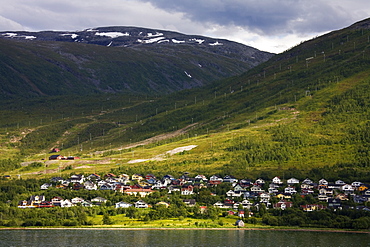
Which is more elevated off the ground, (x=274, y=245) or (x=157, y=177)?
(x=157, y=177)

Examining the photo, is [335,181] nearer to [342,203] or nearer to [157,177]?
[342,203]

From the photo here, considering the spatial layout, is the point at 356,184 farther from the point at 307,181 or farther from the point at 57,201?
the point at 57,201

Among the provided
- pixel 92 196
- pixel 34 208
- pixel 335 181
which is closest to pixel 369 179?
pixel 335 181

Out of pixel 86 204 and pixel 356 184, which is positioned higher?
pixel 356 184

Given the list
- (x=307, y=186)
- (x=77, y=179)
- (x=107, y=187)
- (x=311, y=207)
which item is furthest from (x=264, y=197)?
(x=77, y=179)

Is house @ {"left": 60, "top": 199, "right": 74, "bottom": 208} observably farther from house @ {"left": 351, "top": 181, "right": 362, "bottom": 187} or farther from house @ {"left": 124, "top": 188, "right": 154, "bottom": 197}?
house @ {"left": 351, "top": 181, "right": 362, "bottom": 187}

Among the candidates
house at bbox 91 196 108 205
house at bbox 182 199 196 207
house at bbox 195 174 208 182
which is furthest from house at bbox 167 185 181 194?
house at bbox 91 196 108 205

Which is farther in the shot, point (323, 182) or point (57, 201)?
point (323, 182)
